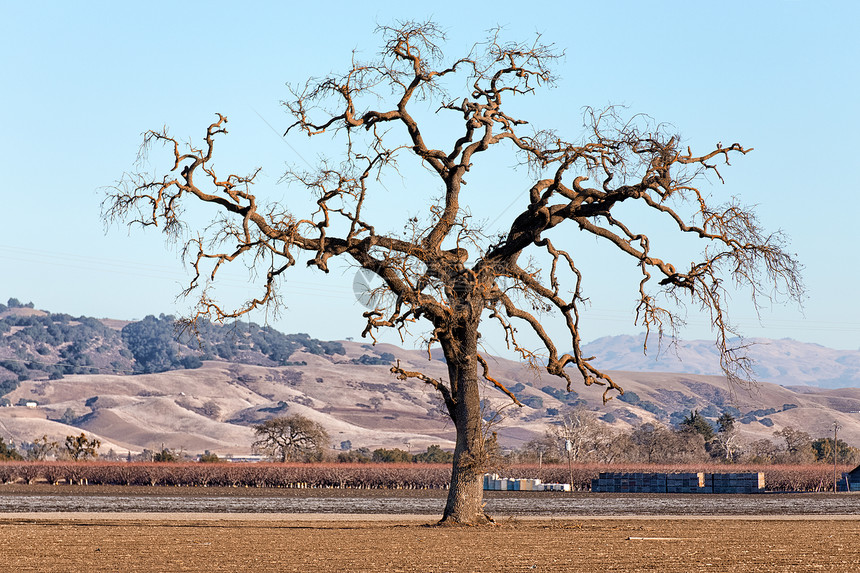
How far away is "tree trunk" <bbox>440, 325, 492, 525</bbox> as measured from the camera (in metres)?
25.1

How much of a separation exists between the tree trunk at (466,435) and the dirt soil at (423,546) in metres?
0.96

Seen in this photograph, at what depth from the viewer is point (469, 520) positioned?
991 inches

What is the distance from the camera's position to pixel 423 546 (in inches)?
778

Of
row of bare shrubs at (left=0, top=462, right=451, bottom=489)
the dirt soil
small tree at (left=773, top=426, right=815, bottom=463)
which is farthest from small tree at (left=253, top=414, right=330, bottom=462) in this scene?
the dirt soil

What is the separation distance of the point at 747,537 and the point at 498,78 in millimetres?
11565

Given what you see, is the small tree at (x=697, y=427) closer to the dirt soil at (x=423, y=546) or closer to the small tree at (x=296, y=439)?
the small tree at (x=296, y=439)

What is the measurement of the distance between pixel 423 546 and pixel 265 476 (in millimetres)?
52298

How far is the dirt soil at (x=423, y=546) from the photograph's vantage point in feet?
53.1

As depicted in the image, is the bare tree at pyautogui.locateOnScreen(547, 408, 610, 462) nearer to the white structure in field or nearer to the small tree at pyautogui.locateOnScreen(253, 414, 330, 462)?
the small tree at pyautogui.locateOnScreen(253, 414, 330, 462)

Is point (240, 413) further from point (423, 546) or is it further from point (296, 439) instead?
point (423, 546)

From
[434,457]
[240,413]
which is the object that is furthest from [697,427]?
[240,413]

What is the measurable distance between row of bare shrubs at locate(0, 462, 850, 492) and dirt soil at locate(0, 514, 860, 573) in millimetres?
41933

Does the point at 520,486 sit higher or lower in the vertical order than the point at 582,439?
lower

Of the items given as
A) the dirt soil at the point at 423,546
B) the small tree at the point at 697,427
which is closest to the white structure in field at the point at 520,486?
the dirt soil at the point at 423,546
